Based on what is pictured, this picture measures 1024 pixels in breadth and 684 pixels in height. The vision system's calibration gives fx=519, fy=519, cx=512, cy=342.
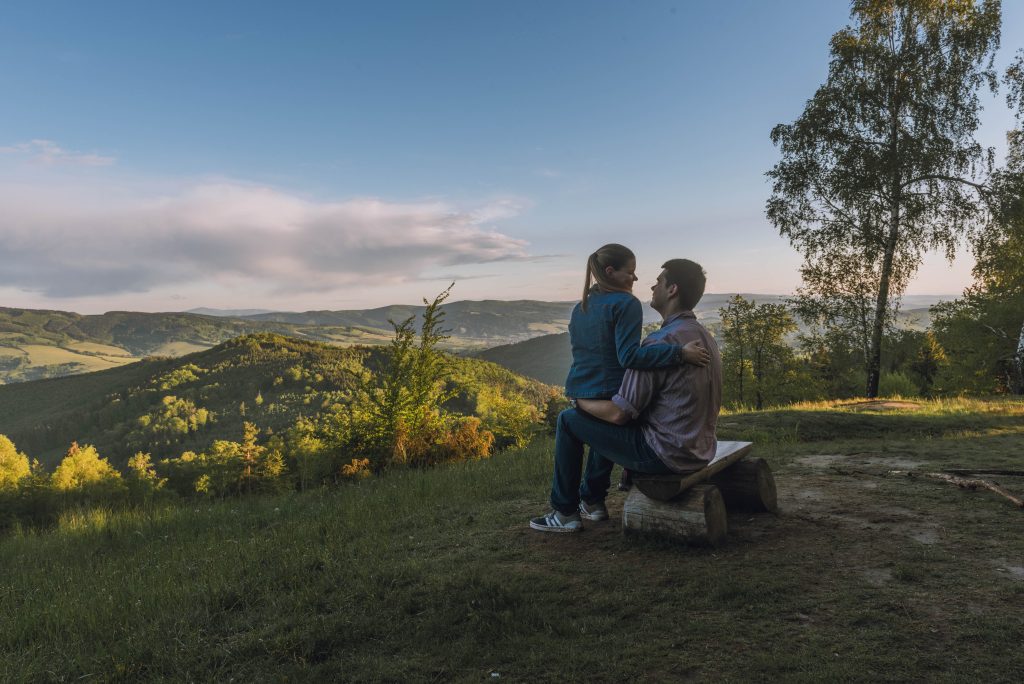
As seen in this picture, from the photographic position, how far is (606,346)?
3811 millimetres

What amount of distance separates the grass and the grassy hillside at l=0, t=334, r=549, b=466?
295 ft

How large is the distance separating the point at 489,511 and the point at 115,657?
2.99m

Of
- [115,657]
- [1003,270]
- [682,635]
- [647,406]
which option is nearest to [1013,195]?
[1003,270]

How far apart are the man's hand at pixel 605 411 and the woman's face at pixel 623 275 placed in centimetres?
86

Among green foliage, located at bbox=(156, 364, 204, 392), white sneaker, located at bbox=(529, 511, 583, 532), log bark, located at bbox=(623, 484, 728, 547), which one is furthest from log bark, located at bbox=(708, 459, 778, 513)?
green foliage, located at bbox=(156, 364, 204, 392)

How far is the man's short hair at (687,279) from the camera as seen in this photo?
367 centimetres

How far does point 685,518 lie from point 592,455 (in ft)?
3.41

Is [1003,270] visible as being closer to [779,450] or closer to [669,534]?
[779,450]

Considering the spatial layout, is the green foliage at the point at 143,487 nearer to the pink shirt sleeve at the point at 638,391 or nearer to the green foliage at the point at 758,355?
the pink shirt sleeve at the point at 638,391

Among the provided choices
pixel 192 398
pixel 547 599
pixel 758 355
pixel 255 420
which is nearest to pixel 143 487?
pixel 547 599

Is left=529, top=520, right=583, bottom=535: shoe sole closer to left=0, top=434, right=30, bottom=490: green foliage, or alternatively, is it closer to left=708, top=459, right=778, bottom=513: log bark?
left=708, top=459, right=778, bottom=513: log bark

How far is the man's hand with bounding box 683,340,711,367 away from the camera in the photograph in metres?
3.37

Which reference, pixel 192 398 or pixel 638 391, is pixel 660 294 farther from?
pixel 192 398

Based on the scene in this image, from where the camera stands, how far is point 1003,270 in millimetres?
17234
